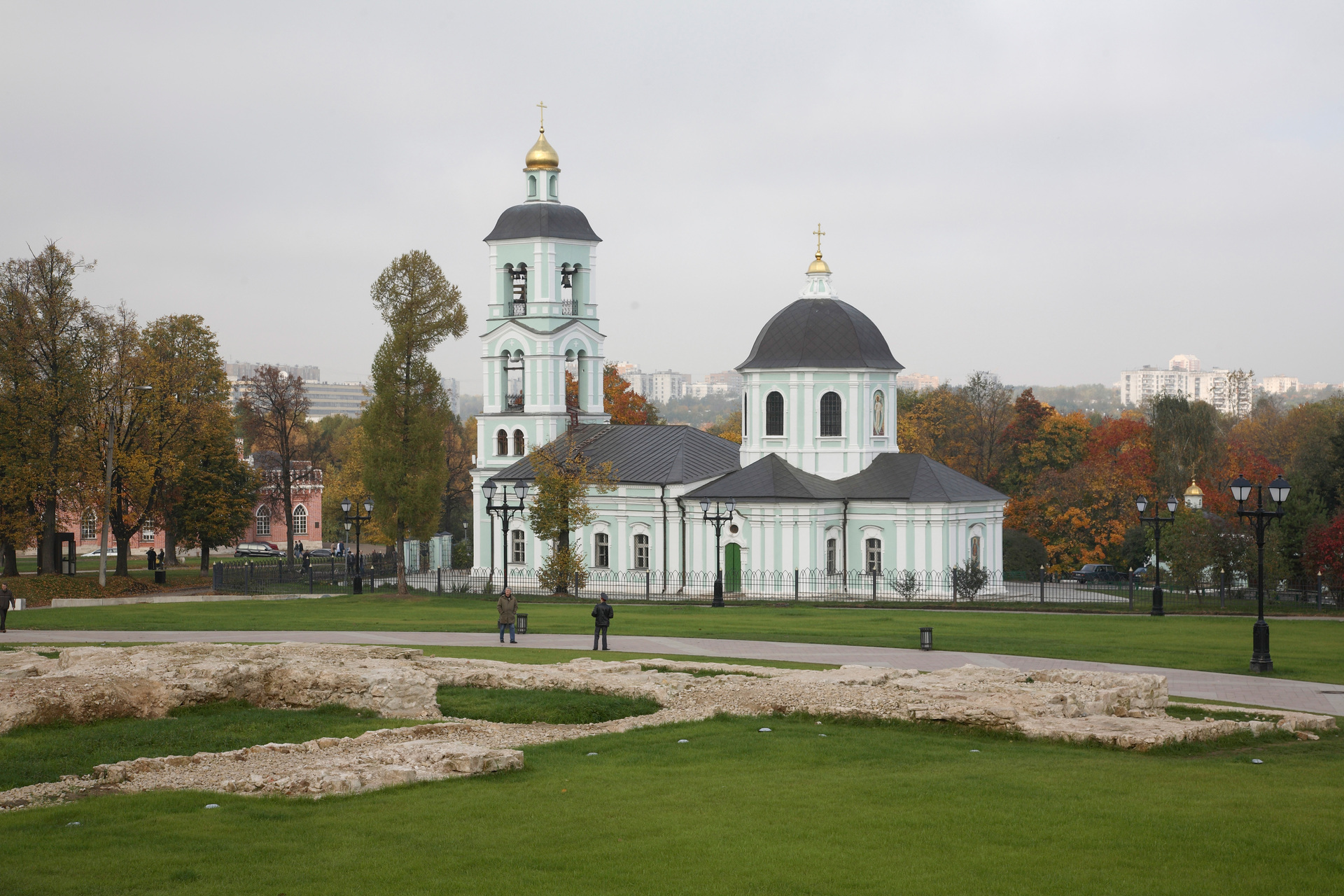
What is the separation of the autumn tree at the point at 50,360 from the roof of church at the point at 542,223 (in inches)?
636

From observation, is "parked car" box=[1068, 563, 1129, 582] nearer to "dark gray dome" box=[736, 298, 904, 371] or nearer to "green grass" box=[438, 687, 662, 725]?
"dark gray dome" box=[736, 298, 904, 371]

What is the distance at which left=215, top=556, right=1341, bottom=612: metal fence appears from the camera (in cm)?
4128

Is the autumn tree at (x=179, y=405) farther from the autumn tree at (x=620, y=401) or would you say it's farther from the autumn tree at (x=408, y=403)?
the autumn tree at (x=620, y=401)

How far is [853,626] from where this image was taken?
32219 millimetres

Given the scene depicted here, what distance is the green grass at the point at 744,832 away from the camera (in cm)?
951

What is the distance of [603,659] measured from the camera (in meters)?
23.8

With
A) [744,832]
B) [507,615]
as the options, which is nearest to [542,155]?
[507,615]

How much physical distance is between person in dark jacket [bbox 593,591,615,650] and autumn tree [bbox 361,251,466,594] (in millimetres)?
19302

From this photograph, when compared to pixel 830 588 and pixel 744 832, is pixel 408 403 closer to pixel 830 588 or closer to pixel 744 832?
pixel 830 588

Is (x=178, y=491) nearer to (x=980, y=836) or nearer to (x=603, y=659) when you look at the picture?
(x=603, y=659)

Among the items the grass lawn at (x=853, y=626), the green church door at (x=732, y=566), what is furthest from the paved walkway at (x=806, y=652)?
the green church door at (x=732, y=566)

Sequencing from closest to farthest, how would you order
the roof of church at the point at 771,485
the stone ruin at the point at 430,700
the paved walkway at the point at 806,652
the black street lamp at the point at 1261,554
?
the stone ruin at the point at 430,700
the paved walkway at the point at 806,652
the black street lamp at the point at 1261,554
the roof of church at the point at 771,485

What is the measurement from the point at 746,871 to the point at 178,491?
48633 mm

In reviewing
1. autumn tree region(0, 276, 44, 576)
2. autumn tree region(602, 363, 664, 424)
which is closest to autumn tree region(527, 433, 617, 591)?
autumn tree region(0, 276, 44, 576)
